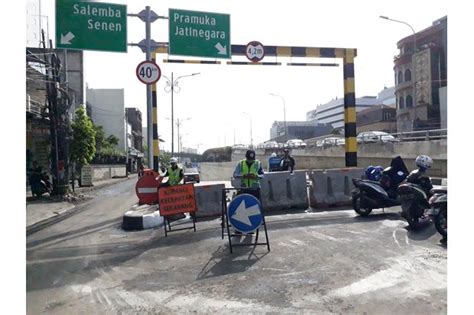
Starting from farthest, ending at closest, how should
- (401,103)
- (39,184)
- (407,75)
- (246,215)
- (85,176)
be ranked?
(401,103) < (407,75) < (85,176) < (39,184) < (246,215)

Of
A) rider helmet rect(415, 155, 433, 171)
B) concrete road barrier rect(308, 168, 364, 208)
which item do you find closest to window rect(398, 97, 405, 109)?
concrete road barrier rect(308, 168, 364, 208)

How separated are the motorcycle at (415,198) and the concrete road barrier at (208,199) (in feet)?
14.4

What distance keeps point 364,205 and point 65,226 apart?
7332 mm

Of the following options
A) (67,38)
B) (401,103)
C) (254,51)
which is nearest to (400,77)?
(401,103)

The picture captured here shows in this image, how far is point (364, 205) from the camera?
9172mm

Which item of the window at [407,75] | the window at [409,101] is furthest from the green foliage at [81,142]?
the window at [407,75]

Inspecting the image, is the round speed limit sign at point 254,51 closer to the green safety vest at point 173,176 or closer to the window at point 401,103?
the green safety vest at point 173,176

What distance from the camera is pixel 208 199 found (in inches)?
408

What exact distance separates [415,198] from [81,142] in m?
19.0

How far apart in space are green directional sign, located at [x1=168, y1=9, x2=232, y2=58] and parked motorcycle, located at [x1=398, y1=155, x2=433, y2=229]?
6555 millimetres

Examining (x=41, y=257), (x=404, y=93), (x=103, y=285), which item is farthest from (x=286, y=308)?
(x=404, y=93)

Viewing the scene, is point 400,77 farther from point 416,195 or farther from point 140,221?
point 140,221

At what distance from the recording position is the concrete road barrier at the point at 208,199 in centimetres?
1025

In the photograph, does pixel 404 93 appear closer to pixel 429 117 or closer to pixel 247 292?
pixel 429 117
